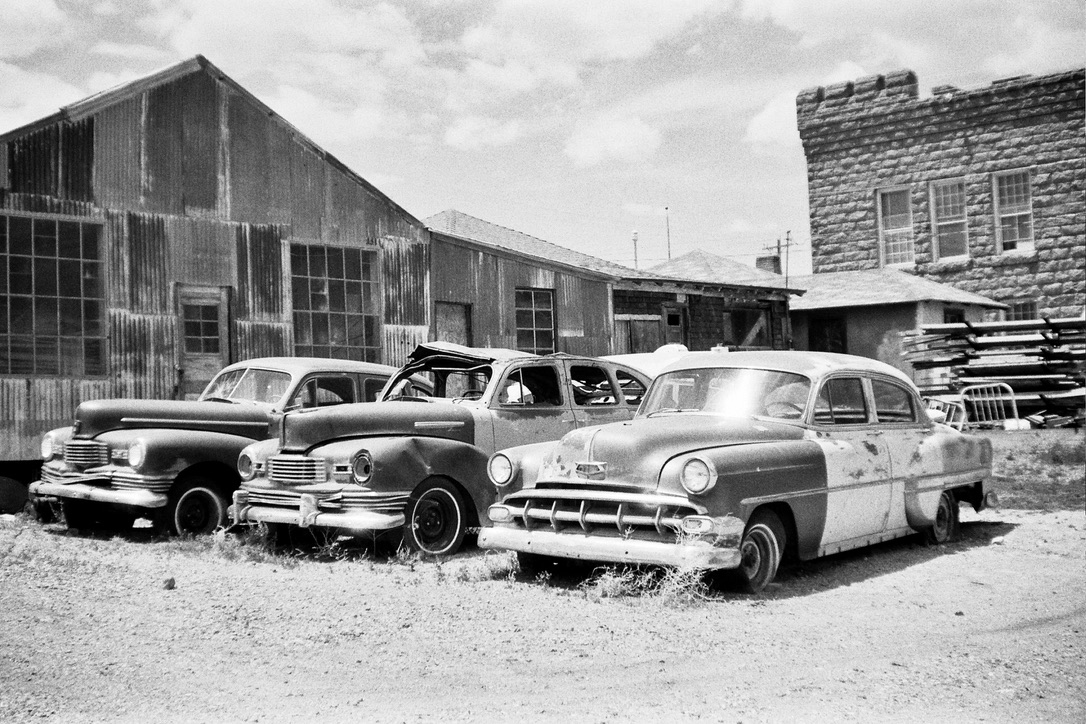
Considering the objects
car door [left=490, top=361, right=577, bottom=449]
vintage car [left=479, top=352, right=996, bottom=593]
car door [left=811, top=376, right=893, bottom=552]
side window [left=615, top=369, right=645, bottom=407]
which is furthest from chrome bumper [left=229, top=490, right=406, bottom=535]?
car door [left=811, top=376, right=893, bottom=552]

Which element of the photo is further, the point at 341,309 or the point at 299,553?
the point at 341,309

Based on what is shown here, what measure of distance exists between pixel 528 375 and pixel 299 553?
8.24 ft

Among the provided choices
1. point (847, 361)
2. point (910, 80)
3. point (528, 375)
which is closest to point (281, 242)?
point (528, 375)

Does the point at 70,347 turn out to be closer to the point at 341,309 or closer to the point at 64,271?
the point at 64,271

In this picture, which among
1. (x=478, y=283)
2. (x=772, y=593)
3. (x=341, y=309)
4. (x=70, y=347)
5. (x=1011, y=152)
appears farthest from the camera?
(x=1011, y=152)

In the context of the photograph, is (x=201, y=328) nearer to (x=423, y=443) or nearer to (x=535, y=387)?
(x=535, y=387)

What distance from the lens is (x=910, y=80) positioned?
28.5 m

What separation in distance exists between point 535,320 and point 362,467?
35.9 feet

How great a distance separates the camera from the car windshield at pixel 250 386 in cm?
1066

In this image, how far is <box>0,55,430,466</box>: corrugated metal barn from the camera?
1373 cm

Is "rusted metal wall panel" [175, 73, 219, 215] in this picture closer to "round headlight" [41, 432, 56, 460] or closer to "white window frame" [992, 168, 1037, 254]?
"round headlight" [41, 432, 56, 460]

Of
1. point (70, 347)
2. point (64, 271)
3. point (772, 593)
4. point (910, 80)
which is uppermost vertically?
point (910, 80)

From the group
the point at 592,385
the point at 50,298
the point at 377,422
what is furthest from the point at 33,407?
the point at 592,385

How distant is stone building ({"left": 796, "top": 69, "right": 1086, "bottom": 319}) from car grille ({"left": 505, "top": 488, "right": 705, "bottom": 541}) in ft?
76.8
